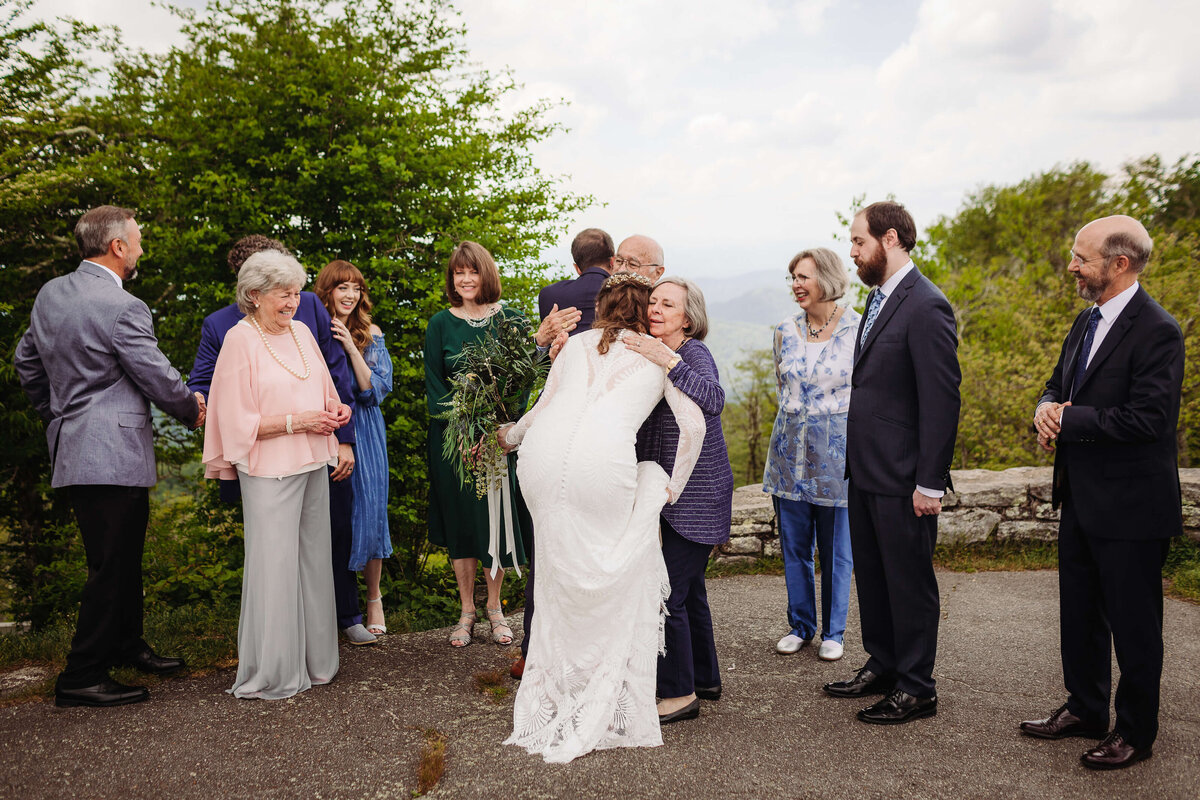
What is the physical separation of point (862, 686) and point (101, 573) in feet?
13.1

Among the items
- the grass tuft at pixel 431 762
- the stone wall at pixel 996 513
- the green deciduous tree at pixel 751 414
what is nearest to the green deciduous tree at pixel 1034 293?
the stone wall at pixel 996 513

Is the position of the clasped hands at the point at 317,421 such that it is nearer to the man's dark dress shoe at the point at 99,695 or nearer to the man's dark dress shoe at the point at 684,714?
the man's dark dress shoe at the point at 99,695

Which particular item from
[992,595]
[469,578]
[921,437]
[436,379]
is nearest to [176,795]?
[469,578]

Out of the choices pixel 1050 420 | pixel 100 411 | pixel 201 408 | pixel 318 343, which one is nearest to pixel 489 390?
pixel 318 343

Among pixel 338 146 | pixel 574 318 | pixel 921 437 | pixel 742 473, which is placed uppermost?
pixel 338 146

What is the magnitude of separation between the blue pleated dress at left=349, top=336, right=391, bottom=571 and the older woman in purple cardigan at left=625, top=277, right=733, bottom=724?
2138 millimetres

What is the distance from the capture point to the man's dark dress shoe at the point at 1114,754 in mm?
3359

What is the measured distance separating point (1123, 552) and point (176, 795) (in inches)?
160

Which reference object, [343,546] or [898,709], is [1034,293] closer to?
[898,709]

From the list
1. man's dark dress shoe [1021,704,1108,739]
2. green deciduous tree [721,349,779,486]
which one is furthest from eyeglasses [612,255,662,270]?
green deciduous tree [721,349,779,486]

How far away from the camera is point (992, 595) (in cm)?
623

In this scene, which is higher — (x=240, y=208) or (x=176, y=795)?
(x=240, y=208)

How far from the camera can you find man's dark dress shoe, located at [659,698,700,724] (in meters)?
3.78

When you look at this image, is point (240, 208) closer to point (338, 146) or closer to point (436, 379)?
point (338, 146)
